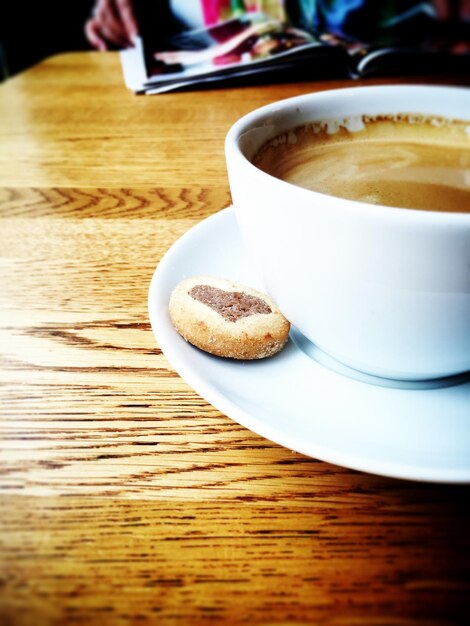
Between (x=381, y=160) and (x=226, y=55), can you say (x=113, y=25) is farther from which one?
(x=381, y=160)

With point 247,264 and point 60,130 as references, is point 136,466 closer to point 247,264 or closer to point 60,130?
point 247,264

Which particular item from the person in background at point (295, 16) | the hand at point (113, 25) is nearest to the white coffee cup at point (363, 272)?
the person in background at point (295, 16)

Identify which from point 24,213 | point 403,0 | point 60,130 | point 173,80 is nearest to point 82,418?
point 24,213

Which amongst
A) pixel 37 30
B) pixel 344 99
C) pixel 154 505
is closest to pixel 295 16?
pixel 344 99

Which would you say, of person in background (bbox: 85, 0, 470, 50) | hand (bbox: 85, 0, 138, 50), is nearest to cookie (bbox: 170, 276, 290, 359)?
person in background (bbox: 85, 0, 470, 50)

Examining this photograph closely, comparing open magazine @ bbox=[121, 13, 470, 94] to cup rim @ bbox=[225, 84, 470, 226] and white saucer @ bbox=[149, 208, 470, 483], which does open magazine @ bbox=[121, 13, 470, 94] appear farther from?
white saucer @ bbox=[149, 208, 470, 483]

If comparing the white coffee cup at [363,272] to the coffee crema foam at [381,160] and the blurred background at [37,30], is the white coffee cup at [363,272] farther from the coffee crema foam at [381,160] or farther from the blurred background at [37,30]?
the blurred background at [37,30]
